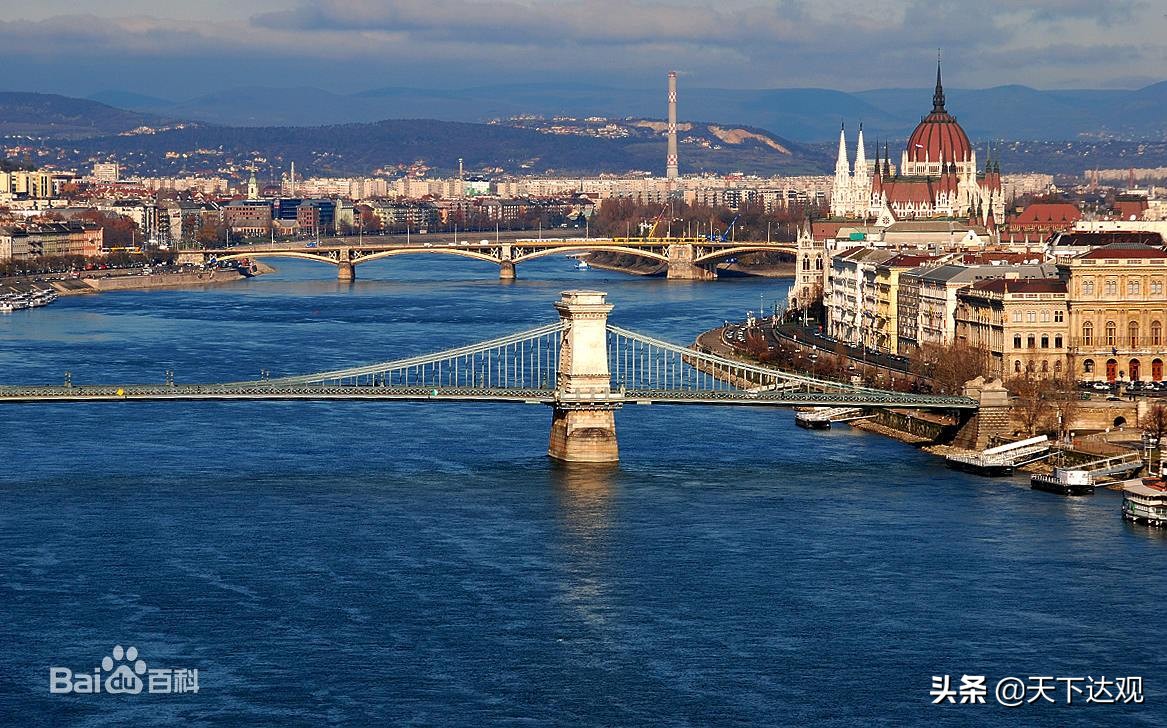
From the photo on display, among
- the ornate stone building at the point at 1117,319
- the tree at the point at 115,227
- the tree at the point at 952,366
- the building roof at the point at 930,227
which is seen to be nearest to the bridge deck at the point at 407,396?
the tree at the point at 952,366

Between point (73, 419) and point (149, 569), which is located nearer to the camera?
point (149, 569)

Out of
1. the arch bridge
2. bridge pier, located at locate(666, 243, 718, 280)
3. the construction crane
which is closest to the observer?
the arch bridge

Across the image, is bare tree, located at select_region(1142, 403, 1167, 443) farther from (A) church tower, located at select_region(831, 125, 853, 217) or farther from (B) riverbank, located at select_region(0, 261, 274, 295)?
(A) church tower, located at select_region(831, 125, 853, 217)

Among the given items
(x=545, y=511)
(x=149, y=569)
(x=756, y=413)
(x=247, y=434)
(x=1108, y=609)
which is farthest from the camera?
(x=756, y=413)

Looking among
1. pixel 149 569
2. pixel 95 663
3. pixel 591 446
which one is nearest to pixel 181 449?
pixel 591 446

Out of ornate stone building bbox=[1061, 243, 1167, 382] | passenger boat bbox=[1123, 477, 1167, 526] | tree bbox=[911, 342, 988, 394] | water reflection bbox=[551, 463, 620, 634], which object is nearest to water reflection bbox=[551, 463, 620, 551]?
water reflection bbox=[551, 463, 620, 634]

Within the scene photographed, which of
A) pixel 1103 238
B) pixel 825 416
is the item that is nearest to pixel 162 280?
pixel 1103 238

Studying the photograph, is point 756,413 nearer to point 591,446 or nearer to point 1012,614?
point 591,446
